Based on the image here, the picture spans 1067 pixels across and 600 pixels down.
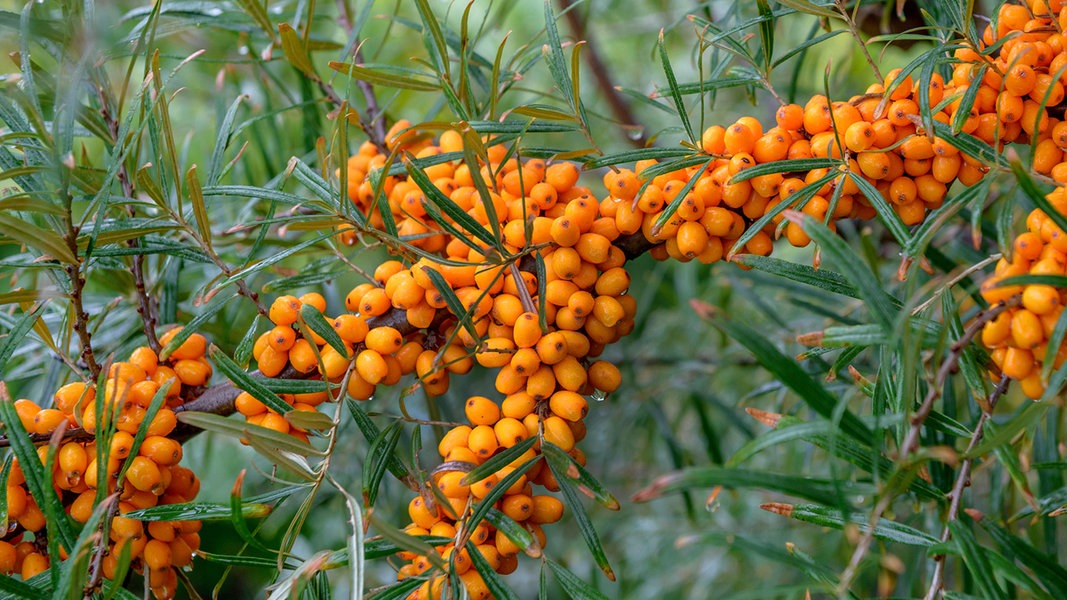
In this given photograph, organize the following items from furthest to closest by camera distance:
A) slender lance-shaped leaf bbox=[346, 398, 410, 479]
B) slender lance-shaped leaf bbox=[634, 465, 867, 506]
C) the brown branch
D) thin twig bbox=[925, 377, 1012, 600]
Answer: the brown branch → slender lance-shaped leaf bbox=[346, 398, 410, 479] → thin twig bbox=[925, 377, 1012, 600] → slender lance-shaped leaf bbox=[634, 465, 867, 506]

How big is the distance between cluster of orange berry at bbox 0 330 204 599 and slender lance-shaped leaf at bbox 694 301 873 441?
36 cm

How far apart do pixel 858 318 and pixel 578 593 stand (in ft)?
2.00

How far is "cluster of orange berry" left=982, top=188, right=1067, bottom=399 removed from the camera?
41 centimetres

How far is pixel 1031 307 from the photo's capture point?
0.41m

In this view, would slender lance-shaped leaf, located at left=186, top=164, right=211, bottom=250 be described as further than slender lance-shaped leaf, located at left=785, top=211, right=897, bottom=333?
Yes

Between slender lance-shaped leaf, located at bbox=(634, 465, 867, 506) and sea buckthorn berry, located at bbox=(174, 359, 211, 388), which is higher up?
slender lance-shaped leaf, located at bbox=(634, 465, 867, 506)

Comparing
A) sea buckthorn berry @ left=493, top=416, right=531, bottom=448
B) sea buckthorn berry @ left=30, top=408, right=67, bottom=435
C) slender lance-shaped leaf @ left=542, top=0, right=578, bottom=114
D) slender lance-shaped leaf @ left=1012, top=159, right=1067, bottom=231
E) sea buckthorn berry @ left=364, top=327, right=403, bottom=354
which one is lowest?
sea buckthorn berry @ left=493, top=416, right=531, bottom=448

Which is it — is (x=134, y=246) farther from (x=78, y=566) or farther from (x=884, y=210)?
(x=884, y=210)

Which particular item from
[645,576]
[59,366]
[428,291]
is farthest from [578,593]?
[645,576]

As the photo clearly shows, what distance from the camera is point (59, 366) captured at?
0.79 m

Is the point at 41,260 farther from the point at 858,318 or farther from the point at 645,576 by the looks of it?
the point at 645,576

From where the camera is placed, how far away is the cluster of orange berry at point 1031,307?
41 centimetres

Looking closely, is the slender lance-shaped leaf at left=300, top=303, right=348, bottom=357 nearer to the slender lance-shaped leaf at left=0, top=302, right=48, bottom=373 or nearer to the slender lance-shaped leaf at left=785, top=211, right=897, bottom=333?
the slender lance-shaped leaf at left=0, top=302, right=48, bottom=373

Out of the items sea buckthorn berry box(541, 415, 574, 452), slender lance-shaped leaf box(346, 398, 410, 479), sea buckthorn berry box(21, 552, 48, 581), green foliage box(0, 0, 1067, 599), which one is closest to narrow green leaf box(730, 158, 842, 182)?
green foliage box(0, 0, 1067, 599)
